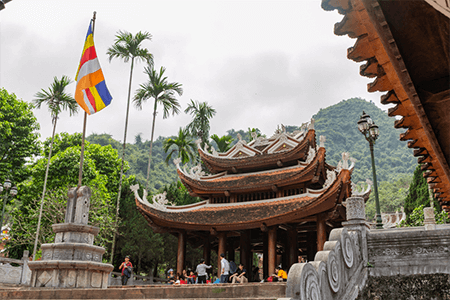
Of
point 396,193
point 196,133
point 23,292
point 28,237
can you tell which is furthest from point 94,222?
point 396,193

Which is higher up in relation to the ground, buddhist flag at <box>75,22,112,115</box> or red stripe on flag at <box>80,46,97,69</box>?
red stripe on flag at <box>80,46,97,69</box>

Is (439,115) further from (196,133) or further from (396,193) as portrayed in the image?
(396,193)

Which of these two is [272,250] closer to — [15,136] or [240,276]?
[240,276]

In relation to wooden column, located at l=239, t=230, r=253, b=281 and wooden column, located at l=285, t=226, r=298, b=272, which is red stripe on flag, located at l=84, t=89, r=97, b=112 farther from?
wooden column, located at l=285, t=226, r=298, b=272

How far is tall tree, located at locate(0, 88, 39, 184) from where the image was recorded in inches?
1022

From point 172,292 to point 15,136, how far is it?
24836 millimetres

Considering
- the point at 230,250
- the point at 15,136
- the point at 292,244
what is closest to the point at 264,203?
the point at 292,244

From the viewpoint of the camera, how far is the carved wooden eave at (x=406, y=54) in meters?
3.39

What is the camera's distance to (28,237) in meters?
24.1

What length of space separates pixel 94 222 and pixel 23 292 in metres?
16.2

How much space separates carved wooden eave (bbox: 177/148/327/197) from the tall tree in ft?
42.7

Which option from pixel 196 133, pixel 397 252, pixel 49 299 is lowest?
pixel 49 299

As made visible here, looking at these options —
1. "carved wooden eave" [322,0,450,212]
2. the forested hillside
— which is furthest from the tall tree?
the forested hillside

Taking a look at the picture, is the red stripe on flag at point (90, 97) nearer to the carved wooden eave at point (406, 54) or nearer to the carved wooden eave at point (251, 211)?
the carved wooden eave at point (406, 54)
